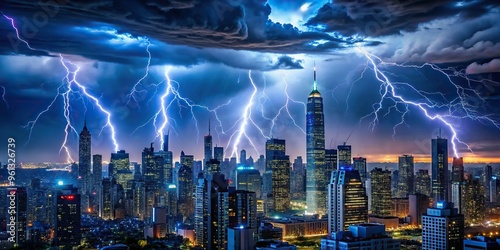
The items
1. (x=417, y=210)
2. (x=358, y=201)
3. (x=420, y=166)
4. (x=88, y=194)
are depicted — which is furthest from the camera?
(x=420, y=166)

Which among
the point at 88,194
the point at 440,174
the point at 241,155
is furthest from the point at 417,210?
the point at 88,194

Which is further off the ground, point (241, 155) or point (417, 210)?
point (241, 155)

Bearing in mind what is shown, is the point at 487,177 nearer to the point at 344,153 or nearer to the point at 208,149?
the point at 344,153

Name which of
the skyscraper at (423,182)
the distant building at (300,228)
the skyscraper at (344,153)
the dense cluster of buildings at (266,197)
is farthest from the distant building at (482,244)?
the skyscraper at (344,153)

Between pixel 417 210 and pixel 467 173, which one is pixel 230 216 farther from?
pixel 467 173

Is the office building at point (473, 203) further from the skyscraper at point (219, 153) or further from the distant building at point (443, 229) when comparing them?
the skyscraper at point (219, 153)

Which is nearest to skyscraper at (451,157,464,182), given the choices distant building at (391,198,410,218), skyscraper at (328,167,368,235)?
distant building at (391,198,410,218)

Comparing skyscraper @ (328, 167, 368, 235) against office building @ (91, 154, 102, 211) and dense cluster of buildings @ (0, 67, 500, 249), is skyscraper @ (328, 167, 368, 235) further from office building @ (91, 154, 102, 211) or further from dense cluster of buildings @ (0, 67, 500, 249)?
office building @ (91, 154, 102, 211)
